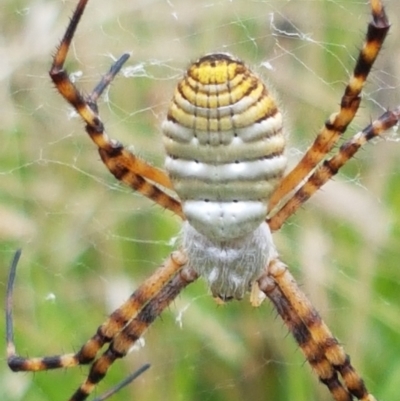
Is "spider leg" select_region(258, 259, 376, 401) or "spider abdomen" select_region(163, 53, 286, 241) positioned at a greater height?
"spider abdomen" select_region(163, 53, 286, 241)

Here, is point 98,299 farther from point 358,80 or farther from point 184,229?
point 358,80

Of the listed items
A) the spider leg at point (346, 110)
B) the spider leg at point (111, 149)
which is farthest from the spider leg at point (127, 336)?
the spider leg at point (346, 110)

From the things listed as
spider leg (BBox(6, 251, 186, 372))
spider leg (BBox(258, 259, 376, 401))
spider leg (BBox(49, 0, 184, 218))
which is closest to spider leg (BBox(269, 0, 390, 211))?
spider leg (BBox(49, 0, 184, 218))

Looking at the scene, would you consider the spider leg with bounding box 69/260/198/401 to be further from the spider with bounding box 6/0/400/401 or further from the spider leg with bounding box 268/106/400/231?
the spider leg with bounding box 268/106/400/231

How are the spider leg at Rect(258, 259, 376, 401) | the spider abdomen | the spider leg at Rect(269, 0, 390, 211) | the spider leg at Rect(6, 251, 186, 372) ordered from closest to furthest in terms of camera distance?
1. the spider abdomen
2. the spider leg at Rect(269, 0, 390, 211)
3. the spider leg at Rect(258, 259, 376, 401)
4. the spider leg at Rect(6, 251, 186, 372)

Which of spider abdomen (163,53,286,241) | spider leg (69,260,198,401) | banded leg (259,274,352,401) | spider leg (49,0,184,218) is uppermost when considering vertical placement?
spider abdomen (163,53,286,241)

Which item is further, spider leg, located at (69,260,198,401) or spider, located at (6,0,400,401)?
spider leg, located at (69,260,198,401)
